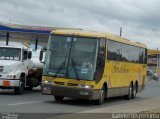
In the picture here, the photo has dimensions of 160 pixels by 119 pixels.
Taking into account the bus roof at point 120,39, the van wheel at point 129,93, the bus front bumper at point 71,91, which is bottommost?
the van wheel at point 129,93

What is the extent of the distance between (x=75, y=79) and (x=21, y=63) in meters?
6.09

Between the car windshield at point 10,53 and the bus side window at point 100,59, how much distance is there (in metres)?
5.99

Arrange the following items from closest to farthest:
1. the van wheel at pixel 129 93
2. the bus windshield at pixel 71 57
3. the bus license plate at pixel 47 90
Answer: the bus windshield at pixel 71 57 < the bus license plate at pixel 47 90 < the van wheel at pixel 129 93

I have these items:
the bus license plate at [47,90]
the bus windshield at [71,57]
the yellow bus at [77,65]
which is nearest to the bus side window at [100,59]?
the yellow bus at [77,65]

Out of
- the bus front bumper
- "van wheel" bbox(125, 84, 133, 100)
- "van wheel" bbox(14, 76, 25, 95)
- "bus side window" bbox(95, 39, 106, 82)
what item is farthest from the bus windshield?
"van wheel" bbox(125, 84, 133, 100)

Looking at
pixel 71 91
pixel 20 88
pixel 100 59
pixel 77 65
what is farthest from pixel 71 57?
pixel 20 88

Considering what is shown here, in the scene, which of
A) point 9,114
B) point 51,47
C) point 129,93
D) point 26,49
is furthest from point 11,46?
point 9,114

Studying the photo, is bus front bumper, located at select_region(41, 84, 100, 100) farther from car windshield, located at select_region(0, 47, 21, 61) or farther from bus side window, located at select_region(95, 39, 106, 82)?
car windshield, located at select_region(0, 47, 21, 61)

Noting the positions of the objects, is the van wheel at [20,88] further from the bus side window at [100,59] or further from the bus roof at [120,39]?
the bus side window at [100,59]

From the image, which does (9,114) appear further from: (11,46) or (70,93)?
(11,46)

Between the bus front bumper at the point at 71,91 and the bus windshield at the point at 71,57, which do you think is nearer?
the bus front bumper at the point at 71,91

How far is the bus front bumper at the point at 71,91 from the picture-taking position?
70.9 feet

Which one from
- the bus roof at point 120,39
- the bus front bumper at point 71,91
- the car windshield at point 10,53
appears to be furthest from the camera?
the car windshield at point 10,53

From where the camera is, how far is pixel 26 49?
2777 centimetres
